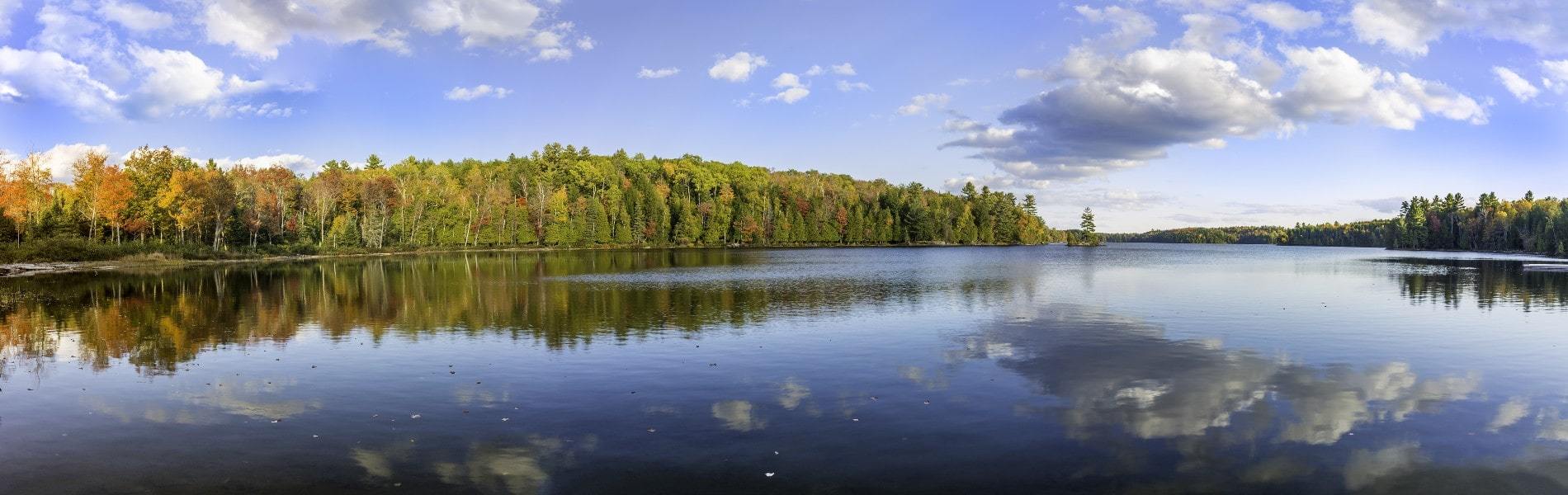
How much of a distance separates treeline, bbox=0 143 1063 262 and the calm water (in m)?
55.9

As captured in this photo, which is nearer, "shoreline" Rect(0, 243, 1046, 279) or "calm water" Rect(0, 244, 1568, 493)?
"calm water" Rect(0, 244, 1568, 493)

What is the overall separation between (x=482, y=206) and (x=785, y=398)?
122274 mm

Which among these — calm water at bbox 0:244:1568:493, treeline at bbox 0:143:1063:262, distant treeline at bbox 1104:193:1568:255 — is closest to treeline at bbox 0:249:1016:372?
calm water at bbox 0:244:1568:493

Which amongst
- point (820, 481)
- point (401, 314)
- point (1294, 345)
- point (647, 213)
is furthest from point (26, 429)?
point (647, 213)

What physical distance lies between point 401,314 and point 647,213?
115379 millimetres

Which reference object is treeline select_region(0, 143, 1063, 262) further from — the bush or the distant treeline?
the distant treeline

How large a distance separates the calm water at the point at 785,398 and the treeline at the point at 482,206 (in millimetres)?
55917

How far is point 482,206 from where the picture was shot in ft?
415

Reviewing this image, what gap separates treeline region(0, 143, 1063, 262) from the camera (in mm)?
75250

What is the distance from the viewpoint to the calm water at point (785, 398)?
10070mm

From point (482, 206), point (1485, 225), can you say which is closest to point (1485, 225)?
point (1485, 225)

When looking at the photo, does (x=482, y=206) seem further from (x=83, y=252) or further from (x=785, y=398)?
(x=785, y=398)

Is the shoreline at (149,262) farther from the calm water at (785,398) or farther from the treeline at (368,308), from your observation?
the calm water at (785,398)

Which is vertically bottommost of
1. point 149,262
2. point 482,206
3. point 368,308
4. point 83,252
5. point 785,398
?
point 785,398
